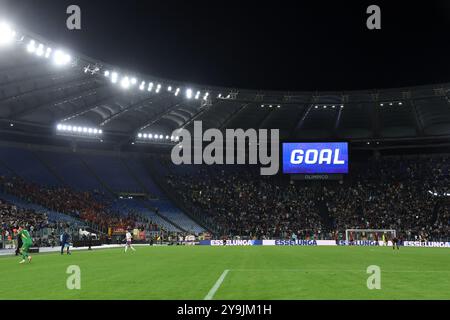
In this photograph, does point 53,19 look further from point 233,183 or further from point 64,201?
point 233,183

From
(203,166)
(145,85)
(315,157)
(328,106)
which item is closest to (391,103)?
(328,106)

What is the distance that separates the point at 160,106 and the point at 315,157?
2282cm

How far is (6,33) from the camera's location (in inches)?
1471

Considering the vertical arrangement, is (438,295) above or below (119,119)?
below

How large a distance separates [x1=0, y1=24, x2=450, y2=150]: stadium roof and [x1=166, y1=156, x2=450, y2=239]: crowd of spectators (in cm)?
652

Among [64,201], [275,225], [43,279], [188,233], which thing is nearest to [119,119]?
[64,201]

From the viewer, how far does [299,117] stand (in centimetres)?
6944

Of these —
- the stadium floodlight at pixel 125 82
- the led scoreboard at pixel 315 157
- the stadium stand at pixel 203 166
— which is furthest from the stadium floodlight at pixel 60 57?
the led scoreboard at pixel 315 157

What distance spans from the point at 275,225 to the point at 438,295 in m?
52.5

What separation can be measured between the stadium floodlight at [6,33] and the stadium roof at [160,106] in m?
1.59

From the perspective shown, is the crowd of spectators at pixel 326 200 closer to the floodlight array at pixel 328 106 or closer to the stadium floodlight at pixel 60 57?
the floodlight array at pixel 328 106

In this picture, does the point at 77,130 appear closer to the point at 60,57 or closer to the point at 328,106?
the point at 60,57

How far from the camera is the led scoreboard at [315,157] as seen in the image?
66625mm

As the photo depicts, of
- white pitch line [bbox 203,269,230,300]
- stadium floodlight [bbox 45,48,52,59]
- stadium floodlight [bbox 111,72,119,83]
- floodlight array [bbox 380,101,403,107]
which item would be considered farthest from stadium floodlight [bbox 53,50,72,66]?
floodlight array [bbox 380,101,403,107]
